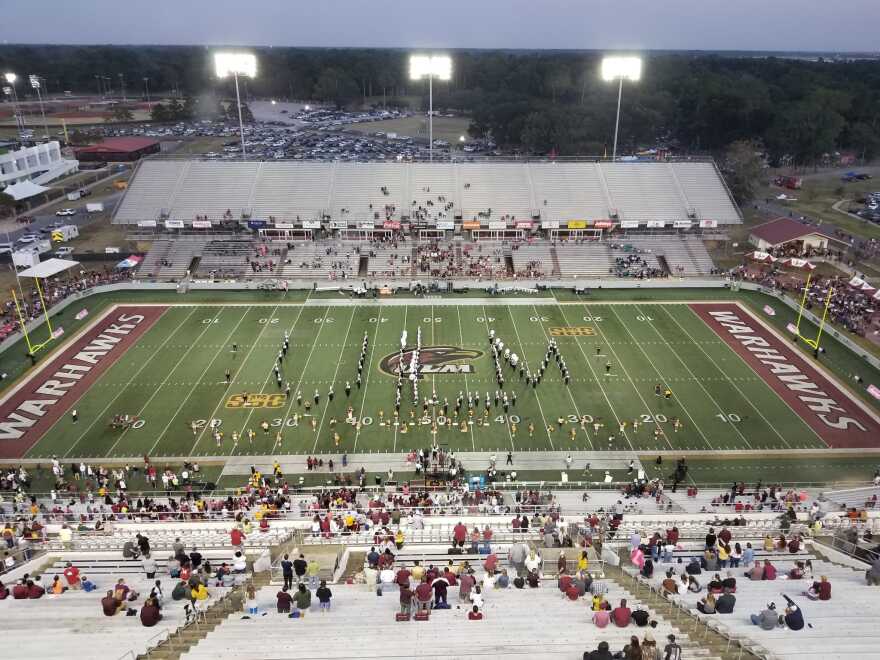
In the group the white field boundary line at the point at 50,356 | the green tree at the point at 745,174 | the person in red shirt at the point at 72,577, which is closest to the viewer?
the person in red shirt at the point at 72,577

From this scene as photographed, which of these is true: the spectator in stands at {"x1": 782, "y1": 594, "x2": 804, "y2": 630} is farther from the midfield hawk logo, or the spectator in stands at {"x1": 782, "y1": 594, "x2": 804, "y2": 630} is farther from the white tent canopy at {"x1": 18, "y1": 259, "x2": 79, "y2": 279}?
the white tent canopy at {"x1": 18, "y1": 259, "x2": 79, "y2": 279}

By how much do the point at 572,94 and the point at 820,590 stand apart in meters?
94.9

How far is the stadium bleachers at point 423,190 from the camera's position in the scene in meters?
46.7

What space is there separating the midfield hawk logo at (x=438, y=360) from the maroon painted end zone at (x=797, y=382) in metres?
13.5

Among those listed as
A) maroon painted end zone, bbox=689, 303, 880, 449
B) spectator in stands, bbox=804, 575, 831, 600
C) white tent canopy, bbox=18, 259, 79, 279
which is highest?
white tent canopy, bbox=18, 259, 79, 279

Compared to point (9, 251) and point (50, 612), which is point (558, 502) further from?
point (9, 251)

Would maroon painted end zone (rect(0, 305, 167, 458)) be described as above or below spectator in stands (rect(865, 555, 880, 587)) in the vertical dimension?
above

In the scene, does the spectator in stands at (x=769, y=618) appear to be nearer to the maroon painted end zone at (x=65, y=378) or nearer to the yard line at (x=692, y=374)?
the yard line at (x=692, y=374)

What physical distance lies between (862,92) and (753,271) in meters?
57.1

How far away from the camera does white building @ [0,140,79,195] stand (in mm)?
58975

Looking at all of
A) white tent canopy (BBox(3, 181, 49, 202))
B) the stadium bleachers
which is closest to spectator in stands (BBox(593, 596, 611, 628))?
the stadium bleachers

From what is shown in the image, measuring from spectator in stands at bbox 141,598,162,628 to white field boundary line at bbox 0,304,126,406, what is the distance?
20.1m

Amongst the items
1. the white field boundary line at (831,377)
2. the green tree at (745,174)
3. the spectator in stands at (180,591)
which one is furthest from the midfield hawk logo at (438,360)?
the green tree at (745,174)

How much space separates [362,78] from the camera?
123125 mm
